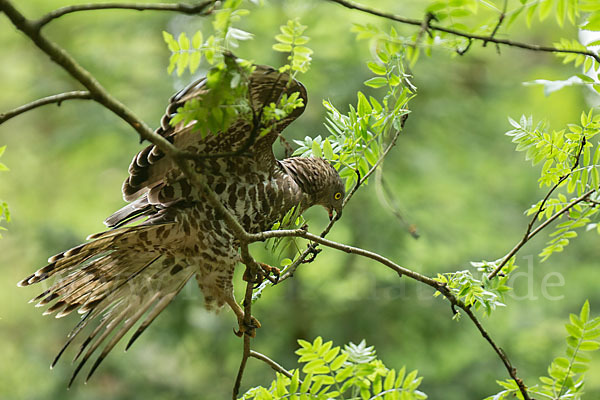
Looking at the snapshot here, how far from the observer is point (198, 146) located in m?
2.13

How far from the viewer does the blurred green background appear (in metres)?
5.78

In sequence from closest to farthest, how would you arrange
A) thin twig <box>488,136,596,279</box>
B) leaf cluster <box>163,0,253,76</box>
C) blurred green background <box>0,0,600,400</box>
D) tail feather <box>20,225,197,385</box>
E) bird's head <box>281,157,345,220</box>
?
leaf cluster <box>163,0,253,76</box>
thin twig <box>488,136,596,279</box>
tail feather <box>20,225,197,385</box>
bird's head <box>281,157,345,220</box>
blurred green background <box>0,0,600,400</box>

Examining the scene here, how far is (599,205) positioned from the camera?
1782 millimetres

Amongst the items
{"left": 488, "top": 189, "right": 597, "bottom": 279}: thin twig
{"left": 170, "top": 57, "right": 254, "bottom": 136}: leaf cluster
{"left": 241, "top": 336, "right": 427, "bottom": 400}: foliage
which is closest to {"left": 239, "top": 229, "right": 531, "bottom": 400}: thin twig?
{"left": 488, "top": 189, "right": 597, "bottom": 279}: thin twig

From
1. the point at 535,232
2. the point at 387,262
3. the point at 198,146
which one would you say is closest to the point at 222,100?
the point at 387,262

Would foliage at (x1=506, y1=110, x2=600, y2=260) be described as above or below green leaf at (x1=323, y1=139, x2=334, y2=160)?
below

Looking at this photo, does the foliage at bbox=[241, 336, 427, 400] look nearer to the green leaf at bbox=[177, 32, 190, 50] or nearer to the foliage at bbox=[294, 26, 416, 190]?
the foliage at bbox=[294, 26, 416, 190]

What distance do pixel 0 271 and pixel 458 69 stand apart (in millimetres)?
8330

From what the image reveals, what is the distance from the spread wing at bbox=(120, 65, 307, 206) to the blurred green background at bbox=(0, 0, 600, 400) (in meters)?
2.94

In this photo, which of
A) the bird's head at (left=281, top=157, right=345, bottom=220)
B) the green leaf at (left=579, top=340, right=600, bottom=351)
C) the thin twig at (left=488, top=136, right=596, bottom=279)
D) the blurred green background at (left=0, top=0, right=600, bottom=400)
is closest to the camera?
the green leaf at (left=579, top=340, right=600, bottom=351)

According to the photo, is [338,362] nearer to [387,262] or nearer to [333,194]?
[387,262]

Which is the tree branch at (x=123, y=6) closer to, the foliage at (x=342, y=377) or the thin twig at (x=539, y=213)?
the foliage at (x=342, y=377)

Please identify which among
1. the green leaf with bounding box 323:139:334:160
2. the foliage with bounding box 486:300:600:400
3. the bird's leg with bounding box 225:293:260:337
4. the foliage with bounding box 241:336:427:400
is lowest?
the foliage with bounding box 241:336:427:400

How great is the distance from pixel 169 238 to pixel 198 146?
527 mm
